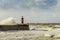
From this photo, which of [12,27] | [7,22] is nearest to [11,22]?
[7,22]

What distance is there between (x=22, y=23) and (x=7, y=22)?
4952 millimetres

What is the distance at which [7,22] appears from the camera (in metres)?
26.9

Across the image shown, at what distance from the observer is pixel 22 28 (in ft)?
79.1

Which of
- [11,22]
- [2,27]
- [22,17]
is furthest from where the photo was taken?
[11,22]

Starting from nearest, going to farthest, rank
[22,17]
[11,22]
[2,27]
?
[22,17]
[2,27]
[11,22]

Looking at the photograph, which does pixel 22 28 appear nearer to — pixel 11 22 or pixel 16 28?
pixel 16 28

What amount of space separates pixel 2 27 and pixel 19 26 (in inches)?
104

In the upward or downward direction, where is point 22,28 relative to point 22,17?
Answer: downward

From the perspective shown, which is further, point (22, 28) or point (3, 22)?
point (3, 22)

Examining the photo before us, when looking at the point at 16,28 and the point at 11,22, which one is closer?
the point at 16,28

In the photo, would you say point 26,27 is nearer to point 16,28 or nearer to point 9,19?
point 16,28

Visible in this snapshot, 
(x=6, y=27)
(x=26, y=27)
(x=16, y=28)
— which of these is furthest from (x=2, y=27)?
(x=26, y=27)

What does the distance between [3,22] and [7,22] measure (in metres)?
0.70

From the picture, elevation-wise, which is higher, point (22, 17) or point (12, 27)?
point (22, 17)
